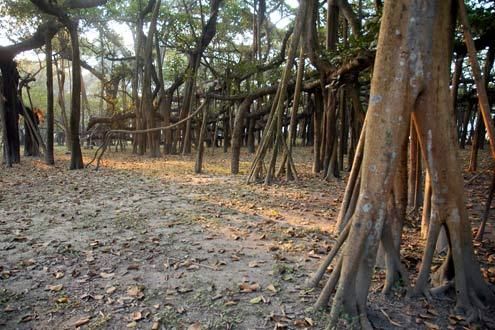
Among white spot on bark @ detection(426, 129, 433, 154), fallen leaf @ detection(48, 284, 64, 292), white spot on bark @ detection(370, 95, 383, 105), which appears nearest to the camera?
white spot on bark @ detection(370, 95, 383, 105)

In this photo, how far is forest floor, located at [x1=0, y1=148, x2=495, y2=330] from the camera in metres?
2.86

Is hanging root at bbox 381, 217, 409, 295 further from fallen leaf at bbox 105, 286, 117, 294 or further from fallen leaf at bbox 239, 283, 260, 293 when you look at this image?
fallen leaf at bbox 105, 286, 117, 294

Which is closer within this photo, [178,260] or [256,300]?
[256,300]

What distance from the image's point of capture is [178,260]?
12.7ft

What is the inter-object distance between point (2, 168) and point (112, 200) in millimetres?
6752

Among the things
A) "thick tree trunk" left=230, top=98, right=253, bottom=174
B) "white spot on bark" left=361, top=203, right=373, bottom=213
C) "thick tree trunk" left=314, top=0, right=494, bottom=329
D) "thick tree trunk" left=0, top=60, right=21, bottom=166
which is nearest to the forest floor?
"thick tree trunk" left=314, top=0, right=494, bottom=329

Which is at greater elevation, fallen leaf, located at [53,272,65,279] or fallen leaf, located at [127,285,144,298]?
fallen leaf, located at [53,272,65,279]

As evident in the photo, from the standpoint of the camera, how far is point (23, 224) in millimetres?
5109

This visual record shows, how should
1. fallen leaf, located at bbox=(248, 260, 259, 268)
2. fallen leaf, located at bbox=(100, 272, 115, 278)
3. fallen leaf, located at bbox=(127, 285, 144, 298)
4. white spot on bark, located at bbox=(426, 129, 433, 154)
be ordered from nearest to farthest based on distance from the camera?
white spot on bark, located at bbox=(426, 129, 433, 154) → fallen leaf, located at bbox=(127, 285, 144, 298) → fallen leaf, located at bbox=(100, 272, 115, 278) → fallen leaf, located at bbox=(248, 260, 259, 268)

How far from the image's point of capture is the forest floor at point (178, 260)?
2.86 m

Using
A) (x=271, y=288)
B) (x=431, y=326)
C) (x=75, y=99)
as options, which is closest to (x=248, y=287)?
(x=271, y=288)

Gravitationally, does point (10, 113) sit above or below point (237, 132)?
above

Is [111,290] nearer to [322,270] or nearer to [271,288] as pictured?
[271,288]

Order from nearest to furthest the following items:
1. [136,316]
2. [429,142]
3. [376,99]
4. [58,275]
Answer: [136,316], [376,99], [429,142], [58,275]
